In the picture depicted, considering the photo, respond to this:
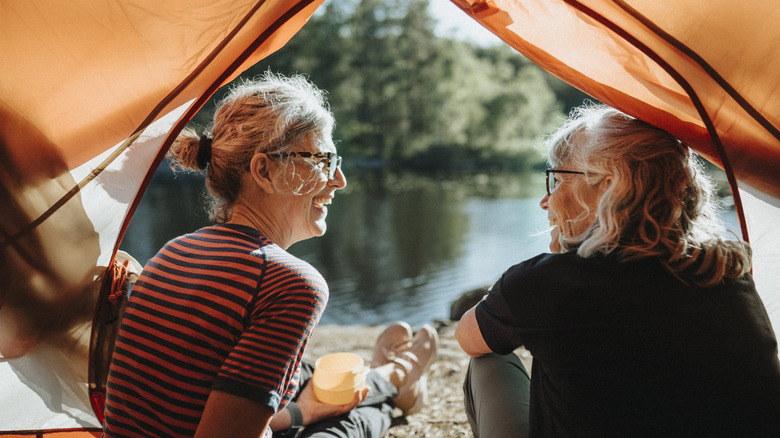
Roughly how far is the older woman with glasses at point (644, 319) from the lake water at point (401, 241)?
8.95 feet

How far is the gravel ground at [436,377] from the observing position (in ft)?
7.89

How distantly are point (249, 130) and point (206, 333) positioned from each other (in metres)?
0.60

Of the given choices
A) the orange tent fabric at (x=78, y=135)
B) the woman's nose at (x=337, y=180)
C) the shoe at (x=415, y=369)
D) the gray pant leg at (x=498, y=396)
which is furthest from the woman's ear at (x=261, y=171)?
the shoe at (x=415, y=369)

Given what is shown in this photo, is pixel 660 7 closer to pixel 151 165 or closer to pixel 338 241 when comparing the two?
pixel 151 165

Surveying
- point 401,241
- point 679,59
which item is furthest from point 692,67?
point 401,241

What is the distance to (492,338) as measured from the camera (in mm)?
1398

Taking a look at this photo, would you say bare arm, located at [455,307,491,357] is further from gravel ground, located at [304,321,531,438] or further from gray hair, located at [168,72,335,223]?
gravel ground, located at [304,321,531,438]

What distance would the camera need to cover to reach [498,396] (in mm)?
1572

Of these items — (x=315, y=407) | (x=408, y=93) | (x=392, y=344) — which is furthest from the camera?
(x=408, y=93)

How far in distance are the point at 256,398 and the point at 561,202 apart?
100cm

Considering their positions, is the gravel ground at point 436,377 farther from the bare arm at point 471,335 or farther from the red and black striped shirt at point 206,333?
the red and black striped shirt at point 206,333

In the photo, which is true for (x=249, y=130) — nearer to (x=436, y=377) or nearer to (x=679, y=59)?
(x=679, y=59)

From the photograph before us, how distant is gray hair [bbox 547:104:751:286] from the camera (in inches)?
48.5

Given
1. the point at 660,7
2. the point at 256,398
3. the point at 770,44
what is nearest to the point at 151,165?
the point at 256,398
